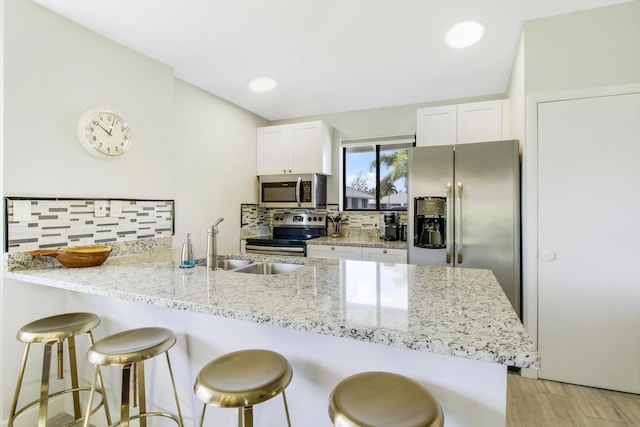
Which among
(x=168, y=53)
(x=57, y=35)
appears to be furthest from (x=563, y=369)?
(x=57, y=35)

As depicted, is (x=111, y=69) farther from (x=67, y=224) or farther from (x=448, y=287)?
(x=448, y=287)

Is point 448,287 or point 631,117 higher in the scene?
point 631,117

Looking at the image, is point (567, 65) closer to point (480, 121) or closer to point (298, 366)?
point (480, 121)

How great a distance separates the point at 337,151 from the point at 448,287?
9.73 ft

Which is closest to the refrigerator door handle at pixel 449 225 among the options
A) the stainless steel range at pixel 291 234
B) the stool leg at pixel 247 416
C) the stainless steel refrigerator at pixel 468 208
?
the stainless steel refrigerator at pixel 468 208

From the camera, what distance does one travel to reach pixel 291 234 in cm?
425

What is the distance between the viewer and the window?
12.8 ft

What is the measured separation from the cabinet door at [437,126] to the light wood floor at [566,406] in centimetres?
222

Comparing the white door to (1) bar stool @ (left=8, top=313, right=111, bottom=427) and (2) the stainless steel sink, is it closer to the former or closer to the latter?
(2) the stainless steel sink

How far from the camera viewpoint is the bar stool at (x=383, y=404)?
2.81 feet

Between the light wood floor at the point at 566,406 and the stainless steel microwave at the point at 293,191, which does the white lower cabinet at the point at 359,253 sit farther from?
the light wood floor at the point at 566,406

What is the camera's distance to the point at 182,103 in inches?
119

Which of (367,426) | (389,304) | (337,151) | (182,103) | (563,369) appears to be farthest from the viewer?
(337,151)

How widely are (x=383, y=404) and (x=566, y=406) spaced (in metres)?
1.84
